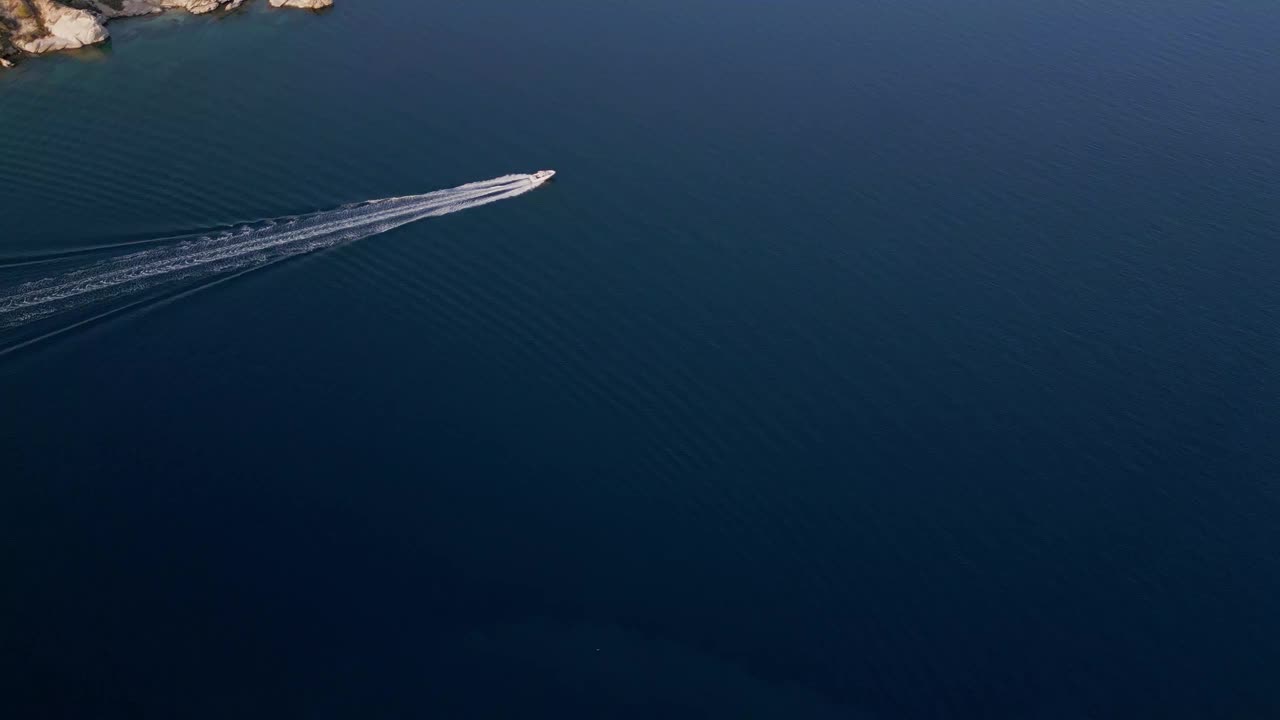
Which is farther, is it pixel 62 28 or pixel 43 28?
pixel 43 28

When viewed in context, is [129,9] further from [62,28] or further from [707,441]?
[707,441]

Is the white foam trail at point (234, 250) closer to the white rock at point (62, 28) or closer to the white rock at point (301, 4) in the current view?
the white rock at point (301, 4)

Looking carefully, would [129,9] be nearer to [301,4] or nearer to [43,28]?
[43,28]

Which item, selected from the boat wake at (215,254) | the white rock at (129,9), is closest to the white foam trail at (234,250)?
the boat wake at (215,254)

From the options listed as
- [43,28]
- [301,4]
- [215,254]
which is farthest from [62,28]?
[215,254]

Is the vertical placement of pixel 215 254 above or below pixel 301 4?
below

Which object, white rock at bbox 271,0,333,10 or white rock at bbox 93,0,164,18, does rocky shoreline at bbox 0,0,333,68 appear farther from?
white rock at bbox 271,0,333,10

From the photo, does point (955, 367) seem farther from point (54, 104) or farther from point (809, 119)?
point (54, 104)
